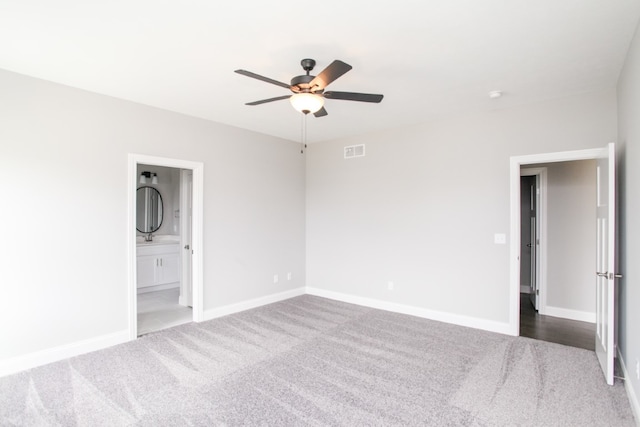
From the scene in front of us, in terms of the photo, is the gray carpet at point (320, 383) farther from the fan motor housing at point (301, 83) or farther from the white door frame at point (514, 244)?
the fan motor housing at point (301, 83)

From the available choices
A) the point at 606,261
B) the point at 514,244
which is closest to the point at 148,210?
the point at 514,244

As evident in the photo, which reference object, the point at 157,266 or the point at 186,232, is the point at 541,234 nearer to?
the point at 186,232

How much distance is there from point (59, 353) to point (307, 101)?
11.0 feet

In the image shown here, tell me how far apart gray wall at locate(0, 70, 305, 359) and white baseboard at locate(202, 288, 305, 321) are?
0.07 metres

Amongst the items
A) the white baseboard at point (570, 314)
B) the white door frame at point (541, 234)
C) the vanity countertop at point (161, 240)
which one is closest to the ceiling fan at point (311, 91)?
the white door frame at point (541, 234)

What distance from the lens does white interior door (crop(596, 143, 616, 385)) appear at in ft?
8.73

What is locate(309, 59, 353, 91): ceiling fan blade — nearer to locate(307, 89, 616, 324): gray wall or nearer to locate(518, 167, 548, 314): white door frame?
locate(307, 89, 616, 324): gray wall

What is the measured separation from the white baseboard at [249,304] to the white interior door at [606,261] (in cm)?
396

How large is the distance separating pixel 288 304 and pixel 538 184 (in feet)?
13.4

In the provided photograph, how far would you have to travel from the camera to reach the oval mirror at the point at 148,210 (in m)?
Result: 6.34

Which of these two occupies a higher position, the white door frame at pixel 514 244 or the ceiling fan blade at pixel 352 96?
the ceiling fan blade at pixel 352 96

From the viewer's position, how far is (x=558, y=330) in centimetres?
405

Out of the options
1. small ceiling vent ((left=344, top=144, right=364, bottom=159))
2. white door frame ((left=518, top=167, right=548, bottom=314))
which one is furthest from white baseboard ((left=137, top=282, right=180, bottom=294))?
white door frame ((left=518, top=167, right=548, bottom=314))

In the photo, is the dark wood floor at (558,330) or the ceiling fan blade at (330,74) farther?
the dark wood floor at (558,330)
